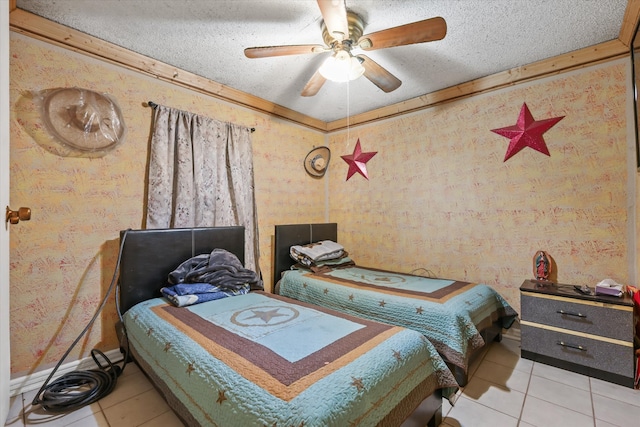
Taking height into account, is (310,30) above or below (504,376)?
above

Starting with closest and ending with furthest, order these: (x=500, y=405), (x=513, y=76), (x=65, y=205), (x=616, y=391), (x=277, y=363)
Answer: (x=277, y=363), (x=500, y=405), (x=616, y=391), (x=65, y=205), (x=513, y=76)

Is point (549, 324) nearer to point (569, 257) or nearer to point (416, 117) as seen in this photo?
point (569, 257)

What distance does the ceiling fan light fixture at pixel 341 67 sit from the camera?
1.82 metres

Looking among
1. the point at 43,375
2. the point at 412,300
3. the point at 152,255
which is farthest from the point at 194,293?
the point at 412,300

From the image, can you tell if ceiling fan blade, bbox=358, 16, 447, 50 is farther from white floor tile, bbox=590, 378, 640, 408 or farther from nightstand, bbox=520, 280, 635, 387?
white floor tile, bbox=590, 378, 640, 408

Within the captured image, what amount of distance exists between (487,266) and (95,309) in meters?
3.38

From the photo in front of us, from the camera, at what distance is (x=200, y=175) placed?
8.49ft

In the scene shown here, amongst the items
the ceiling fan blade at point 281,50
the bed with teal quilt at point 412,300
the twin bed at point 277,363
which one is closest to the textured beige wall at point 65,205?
the twin bed at point 277,363

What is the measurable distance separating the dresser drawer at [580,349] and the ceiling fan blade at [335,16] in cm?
255

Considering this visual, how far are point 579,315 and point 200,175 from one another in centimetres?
325

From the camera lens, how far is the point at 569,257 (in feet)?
7.55

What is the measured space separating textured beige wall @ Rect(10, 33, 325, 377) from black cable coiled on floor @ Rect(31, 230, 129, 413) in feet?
0.44

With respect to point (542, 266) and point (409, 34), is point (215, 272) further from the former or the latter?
point (542, 266)

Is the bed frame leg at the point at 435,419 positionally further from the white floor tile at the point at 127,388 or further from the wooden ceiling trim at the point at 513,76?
the wooden ceiling trim at the point at 513,76
